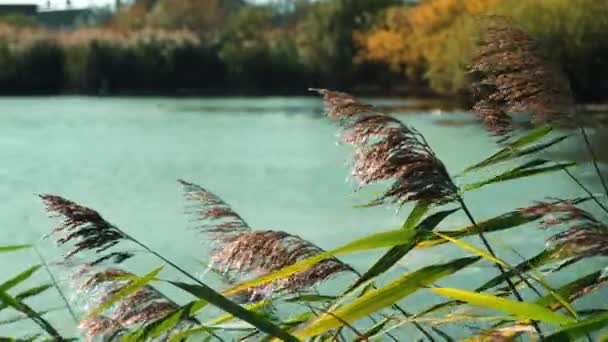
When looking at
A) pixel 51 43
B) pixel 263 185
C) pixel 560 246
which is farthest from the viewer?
pixel 51 43

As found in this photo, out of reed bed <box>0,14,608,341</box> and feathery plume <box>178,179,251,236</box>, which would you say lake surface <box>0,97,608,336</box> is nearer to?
reed bed <box>0,14,608,341</box>

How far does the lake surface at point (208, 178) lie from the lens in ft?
27.6

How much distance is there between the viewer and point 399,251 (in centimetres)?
213

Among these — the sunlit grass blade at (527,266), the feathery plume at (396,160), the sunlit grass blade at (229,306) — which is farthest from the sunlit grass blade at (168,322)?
the sunlit grass blade at (527,266)

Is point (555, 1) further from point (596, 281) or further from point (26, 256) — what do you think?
point (596, 281)

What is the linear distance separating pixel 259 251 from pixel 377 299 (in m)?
0.25

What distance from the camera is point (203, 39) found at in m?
48.0

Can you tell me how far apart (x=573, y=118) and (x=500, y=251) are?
5218mm

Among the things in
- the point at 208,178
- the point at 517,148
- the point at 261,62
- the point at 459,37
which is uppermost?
the point at 517,148

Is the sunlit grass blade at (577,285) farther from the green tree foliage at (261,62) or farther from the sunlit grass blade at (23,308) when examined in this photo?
the green tree foliage at (261,62)

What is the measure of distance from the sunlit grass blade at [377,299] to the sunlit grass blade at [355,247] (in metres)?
0.07

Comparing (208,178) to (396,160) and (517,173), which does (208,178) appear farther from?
(396,160)

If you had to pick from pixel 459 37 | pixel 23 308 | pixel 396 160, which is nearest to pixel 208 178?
pixel 23 308

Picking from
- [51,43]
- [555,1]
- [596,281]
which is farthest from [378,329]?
[51,43]
